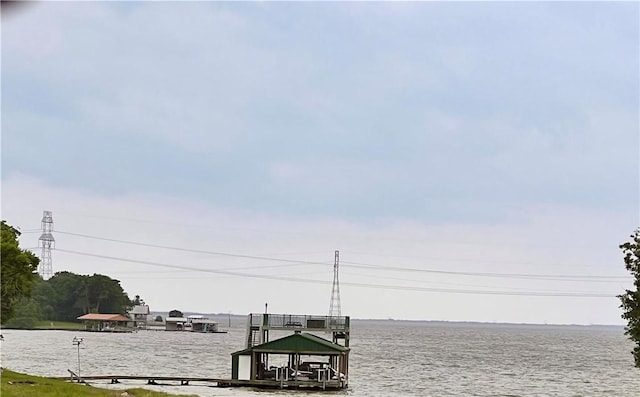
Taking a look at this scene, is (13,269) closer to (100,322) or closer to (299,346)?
(299,346)

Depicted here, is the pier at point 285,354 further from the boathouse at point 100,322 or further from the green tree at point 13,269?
the boathouse at point 100,322

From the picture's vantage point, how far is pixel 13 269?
40.2 m

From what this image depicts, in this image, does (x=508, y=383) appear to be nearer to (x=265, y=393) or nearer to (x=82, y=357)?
(x=265, y=393)

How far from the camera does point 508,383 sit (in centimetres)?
7425

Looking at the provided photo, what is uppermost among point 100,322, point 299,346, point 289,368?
point 299,346

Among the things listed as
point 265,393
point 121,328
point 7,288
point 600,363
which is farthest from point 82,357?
point 121,328

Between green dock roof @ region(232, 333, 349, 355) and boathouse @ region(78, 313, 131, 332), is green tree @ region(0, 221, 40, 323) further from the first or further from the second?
boathouse @ region(78, 313, 131, 332)

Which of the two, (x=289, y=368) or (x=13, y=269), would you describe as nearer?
(x=13, y=269)

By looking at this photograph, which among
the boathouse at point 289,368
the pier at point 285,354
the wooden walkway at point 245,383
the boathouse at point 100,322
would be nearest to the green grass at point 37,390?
the pier at point 285,354

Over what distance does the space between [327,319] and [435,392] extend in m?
10.8

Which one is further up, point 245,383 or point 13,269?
point 13,269

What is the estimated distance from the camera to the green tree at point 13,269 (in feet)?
129

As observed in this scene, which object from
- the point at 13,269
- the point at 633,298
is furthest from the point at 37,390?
the point at 633,298

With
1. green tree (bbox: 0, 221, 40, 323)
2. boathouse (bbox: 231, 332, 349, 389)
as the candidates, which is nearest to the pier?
boathouse (bbox: 231, 332, 349, 389)
